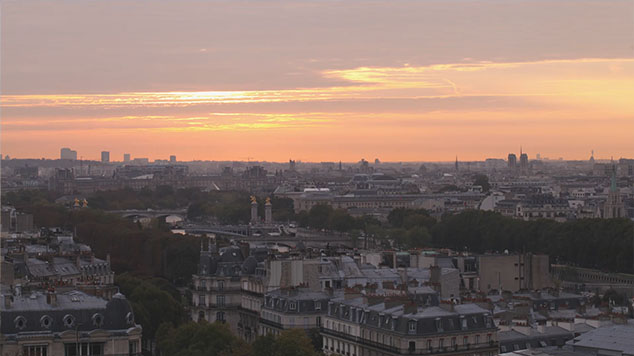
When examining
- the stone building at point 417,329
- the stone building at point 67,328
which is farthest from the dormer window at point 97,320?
the stone building at point 417,329

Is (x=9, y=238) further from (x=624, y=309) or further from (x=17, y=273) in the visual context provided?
A: (x=624, y=309)

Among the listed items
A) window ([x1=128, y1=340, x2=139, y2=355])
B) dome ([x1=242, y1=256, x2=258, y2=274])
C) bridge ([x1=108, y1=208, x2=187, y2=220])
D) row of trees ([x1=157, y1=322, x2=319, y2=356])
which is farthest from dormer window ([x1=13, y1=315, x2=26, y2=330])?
bridge ([x1=108, y1=208, x2=187, y2=220])

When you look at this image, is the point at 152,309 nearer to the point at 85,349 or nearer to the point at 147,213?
the point at 85,349

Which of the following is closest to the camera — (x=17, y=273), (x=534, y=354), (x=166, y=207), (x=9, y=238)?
(x=534, y=354)

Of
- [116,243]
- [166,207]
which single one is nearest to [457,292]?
[116,243]

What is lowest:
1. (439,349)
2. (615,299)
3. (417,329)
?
(439,349)

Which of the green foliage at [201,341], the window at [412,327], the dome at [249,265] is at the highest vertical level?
the dome at [249,265]

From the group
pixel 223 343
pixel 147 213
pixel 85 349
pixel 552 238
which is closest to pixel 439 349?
pixel 223 343

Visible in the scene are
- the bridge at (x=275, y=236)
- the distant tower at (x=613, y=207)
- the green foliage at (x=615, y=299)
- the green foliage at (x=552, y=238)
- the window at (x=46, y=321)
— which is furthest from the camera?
the distant tower at (x=613, y=207)

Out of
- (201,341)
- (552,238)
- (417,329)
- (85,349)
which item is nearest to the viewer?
(85,349)

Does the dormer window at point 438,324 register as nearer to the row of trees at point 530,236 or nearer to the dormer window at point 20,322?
the dormer window at point 20,322

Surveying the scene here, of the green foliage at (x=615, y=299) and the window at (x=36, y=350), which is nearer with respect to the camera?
the window at (x=36, y=350)
